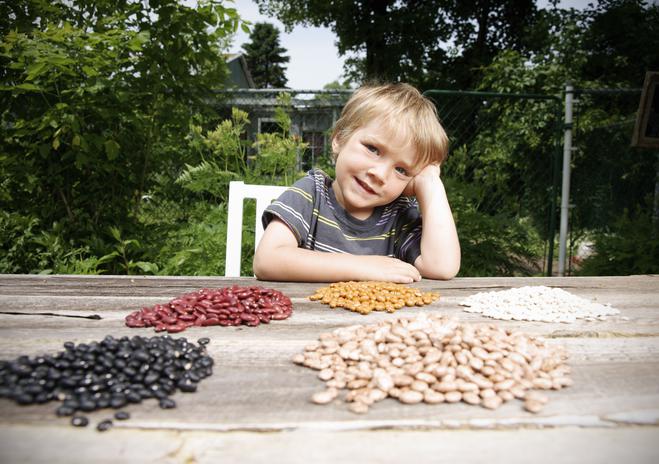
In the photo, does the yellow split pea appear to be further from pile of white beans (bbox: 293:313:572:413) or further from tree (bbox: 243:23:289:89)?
tree (bbox: 243:23:289:89)

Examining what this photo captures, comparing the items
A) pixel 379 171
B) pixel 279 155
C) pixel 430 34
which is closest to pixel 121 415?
pixel 379 171

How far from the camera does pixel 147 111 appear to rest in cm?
275

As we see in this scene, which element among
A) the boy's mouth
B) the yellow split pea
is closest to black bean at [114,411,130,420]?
the yellow split pea

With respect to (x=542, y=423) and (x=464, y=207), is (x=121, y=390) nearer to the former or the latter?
(x=542, y=423)

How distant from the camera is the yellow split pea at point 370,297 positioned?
138 centimetres

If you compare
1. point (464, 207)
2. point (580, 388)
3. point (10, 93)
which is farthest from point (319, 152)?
point (580, 388)

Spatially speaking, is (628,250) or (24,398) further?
(628,250)

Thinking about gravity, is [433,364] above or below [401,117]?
below

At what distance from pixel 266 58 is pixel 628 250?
6142cm

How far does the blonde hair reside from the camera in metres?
1.87

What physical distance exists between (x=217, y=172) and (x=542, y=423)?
8.97 feet

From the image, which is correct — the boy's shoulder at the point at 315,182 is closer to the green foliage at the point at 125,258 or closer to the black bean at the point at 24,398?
the green foliage at the point at 125,258

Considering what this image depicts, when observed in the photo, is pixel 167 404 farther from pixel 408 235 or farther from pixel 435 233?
pixel 408 235

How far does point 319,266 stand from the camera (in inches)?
69.5
